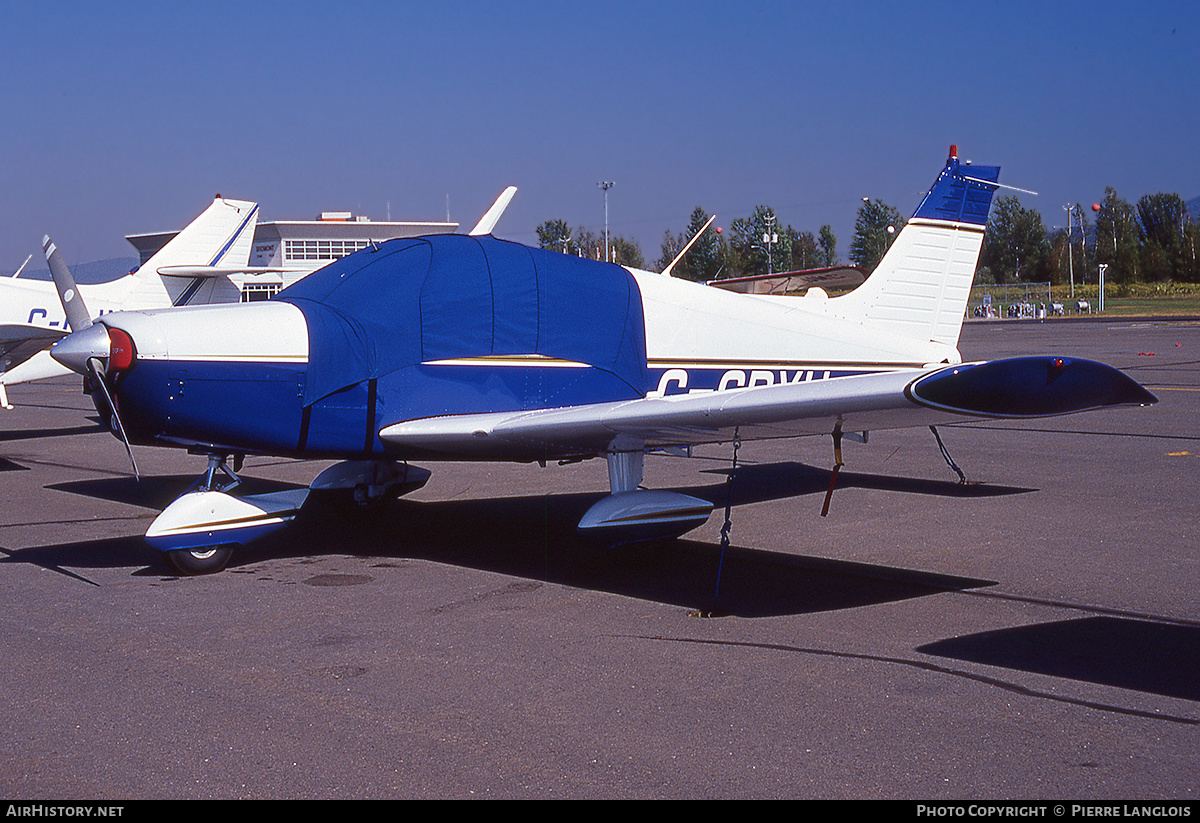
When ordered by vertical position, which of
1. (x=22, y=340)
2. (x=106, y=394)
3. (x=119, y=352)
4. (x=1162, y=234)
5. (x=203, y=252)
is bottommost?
(x=106, y=394)

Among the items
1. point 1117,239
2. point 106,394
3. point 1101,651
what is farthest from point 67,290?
point 1117,239

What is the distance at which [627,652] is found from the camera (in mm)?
5043

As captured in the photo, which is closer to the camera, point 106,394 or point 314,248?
point 106,394

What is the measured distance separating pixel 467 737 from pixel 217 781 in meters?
0.86

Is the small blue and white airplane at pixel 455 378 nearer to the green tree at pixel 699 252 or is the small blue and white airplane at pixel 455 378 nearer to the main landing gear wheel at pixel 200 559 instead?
the main landing gear wheel at pixel 200 559

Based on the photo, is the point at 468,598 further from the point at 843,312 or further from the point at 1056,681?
the point at 843,312

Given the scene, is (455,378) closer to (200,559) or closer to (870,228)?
(200,559)

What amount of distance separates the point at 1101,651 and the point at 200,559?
507 centimetres

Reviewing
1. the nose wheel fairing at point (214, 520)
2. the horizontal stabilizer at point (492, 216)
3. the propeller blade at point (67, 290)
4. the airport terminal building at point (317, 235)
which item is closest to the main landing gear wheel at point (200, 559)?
the nose wheel fairing at point (214, 520)

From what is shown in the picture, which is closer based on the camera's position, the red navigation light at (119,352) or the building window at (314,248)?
the red navigation light at (119,352)

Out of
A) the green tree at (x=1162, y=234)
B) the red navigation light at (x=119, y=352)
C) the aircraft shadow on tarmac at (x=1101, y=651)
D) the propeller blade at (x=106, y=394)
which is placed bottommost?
the aircraft shadow on tarmac at (x=1101, y=651)

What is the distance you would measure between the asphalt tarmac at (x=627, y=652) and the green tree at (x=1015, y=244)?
103 metres

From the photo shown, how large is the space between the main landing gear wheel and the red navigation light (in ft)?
3.88

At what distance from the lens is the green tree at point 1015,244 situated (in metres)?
105
